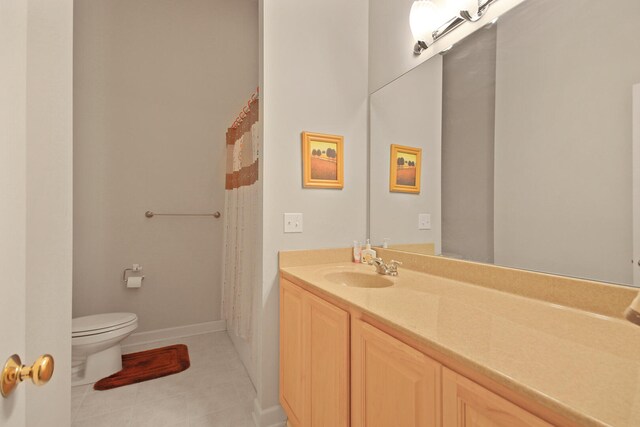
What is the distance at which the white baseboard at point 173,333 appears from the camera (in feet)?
8.02

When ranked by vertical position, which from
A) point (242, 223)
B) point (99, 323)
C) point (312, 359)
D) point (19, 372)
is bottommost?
point (99, 323)

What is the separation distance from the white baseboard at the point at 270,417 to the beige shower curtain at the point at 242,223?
47 cm

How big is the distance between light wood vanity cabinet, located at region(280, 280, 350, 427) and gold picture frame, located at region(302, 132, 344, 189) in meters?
0.62

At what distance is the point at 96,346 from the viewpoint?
1.88m

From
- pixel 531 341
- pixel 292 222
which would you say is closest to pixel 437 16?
pixel 292 222

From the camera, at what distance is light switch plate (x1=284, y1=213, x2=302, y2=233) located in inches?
62.9

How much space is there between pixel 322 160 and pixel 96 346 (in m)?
1.94

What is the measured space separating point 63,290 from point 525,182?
146 cm

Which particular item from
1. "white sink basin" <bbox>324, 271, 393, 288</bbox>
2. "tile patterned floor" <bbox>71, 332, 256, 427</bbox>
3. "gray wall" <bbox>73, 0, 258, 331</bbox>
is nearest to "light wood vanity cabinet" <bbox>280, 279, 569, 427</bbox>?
"white sink basin" <bbox>324, 271, 393, 288</bbox>

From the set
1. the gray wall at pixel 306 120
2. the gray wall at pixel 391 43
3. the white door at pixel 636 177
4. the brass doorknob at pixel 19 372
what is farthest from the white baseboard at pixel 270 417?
the gray wall at pixel 391 43

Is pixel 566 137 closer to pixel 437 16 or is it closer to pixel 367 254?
pixel 437 16

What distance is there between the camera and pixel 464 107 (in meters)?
1.28

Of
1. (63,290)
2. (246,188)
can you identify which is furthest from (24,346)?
(246,188)

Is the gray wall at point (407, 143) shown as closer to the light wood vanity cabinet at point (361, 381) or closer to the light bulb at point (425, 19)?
the light bulb at point (425, 19)
